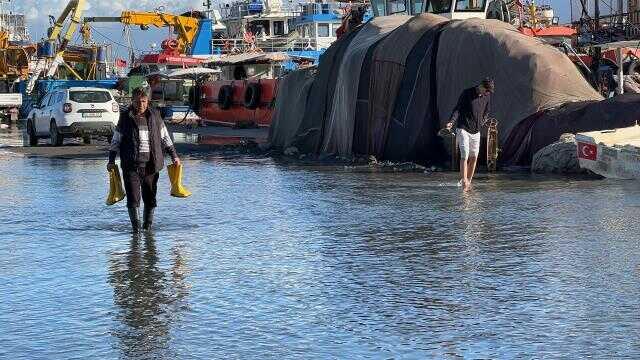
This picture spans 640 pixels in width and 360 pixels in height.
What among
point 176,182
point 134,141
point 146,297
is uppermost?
point 134,141

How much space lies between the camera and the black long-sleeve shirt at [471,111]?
17750 mm

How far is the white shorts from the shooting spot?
17594 millimetres

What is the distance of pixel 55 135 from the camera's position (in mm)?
33312

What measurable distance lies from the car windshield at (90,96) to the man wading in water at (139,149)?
20584 millimetres

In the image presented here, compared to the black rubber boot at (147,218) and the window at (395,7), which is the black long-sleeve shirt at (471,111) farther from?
the window at (395,7)

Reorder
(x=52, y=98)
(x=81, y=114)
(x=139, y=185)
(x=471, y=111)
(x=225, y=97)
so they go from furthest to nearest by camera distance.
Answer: (x=225, y=97)
(x=52, y=98)
(x=81, y=114)
(x=471, y=111)
(x=139, y=185)

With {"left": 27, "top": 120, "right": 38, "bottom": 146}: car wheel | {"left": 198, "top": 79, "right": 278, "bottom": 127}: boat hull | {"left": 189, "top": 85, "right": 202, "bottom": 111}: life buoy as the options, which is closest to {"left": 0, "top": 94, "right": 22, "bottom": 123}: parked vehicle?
{"left": 189, "top": 85, "right": 202, "bottom": 111}: life buoy

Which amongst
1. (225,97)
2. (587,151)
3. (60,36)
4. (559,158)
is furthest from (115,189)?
(60,36)

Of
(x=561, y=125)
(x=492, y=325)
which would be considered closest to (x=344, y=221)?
(x=492, y=325)

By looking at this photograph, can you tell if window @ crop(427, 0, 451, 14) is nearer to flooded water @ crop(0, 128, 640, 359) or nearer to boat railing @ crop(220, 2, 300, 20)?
flooded water @ crop(0, 128, 640, 359)

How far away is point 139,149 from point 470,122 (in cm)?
632

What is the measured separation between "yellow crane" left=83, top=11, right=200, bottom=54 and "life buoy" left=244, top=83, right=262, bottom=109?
2722 cm

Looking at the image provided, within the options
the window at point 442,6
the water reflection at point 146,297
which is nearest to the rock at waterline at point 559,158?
the water reflection at point 146,297

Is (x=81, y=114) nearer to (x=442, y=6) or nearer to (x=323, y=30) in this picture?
(x=442, y=6)
